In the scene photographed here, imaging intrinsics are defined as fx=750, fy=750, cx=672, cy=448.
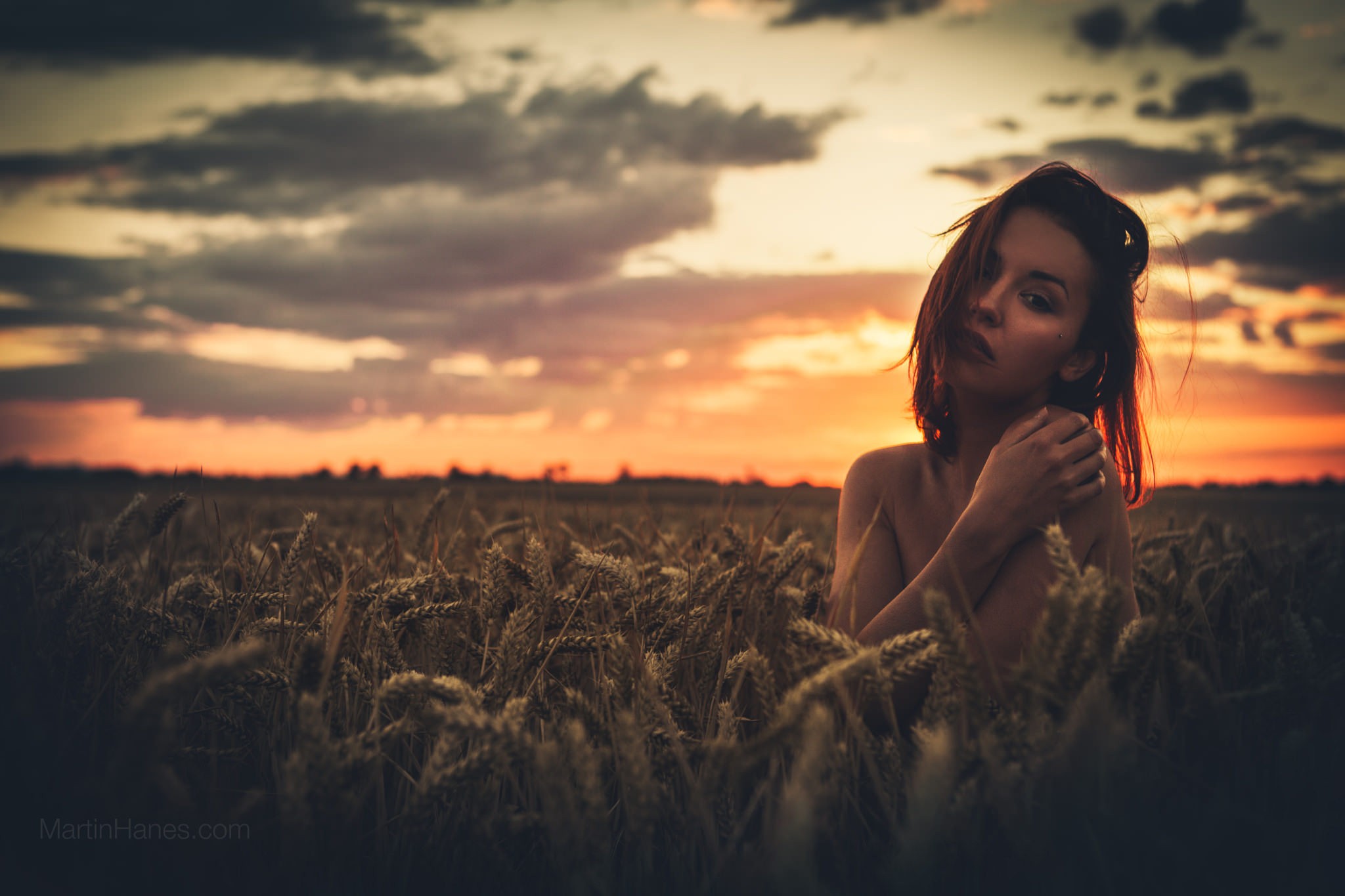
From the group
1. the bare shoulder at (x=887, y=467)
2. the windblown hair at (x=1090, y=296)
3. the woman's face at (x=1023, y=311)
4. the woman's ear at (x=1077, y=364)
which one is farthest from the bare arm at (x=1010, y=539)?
the bare shoulder at (x=887, y=467)

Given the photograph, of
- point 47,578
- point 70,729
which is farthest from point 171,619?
point 47,578

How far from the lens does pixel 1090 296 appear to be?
2061mm

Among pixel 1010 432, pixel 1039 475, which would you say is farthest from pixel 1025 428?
pixel 1039 475

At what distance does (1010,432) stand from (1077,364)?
42cm

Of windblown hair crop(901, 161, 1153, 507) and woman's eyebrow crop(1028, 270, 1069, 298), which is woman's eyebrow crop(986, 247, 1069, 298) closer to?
woman's eyebrow crop(1028, 270, 1069, 298)

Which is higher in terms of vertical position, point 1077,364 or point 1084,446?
point 1077,364

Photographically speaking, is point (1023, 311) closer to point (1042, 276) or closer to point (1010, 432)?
point (1042, 276)

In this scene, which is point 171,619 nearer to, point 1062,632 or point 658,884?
point 658,884

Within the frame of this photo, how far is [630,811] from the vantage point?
3.05 feet

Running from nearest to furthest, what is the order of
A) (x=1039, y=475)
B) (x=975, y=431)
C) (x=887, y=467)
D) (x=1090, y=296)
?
(x=1039, y=475), (x=1090, y=296), (x=975, y=431), (x=887, y=467)

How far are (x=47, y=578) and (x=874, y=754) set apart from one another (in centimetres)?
226

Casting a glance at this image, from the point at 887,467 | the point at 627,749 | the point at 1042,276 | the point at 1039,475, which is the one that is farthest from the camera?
the point at 887,467

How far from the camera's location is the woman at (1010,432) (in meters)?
1.76

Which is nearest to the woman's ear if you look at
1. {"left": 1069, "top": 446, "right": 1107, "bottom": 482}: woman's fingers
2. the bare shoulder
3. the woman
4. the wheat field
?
the woman
